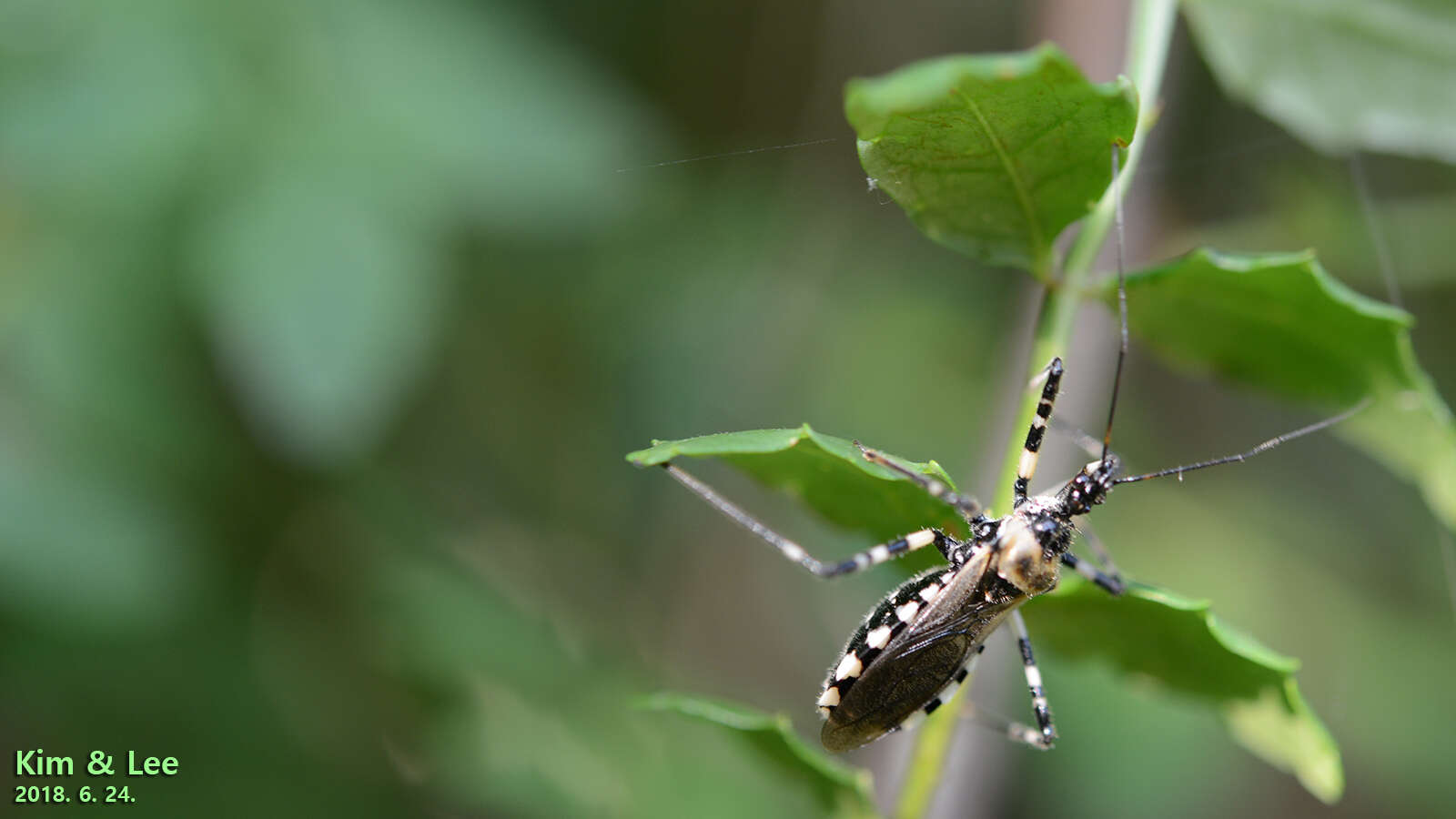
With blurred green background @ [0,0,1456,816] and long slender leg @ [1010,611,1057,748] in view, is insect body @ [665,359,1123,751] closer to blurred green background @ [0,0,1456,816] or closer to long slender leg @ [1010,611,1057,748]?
long slender leg @ [1010,611,1057,748]

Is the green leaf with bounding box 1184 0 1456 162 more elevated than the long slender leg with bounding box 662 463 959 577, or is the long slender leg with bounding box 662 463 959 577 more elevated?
the green leaf with bounding box 1184 0 1456 162

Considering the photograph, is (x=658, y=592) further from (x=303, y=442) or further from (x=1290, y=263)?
(x=1290, y=263)

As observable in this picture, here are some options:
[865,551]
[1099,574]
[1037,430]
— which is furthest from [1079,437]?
[1099,574]

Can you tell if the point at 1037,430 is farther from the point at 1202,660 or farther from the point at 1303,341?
A: the point at 1202,660

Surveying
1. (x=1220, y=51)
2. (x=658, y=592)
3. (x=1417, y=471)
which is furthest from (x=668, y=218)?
(x=1417, y=471)

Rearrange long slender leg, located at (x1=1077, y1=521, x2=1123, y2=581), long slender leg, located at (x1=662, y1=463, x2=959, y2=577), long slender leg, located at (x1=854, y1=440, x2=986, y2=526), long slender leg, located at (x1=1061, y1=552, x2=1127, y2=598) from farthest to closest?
long slender leg, located at (x1=1077, y1=521, x2=1123, y2=581)
long slender leg, located at (x1=662, y1=463, x2=959, y2=577)
long slender leg, located at (x1=1061, y1=552, x2=1127, y2=598)
long slender leg, located at (x1=854, y1=440, x2=986, y2=526)

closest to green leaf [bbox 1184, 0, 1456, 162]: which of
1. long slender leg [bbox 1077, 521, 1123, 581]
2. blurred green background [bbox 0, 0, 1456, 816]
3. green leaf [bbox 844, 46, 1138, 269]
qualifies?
blurred green background [bbox 0, 0, 1456, 816]
